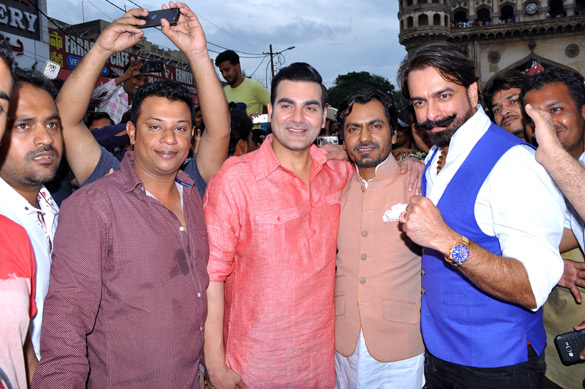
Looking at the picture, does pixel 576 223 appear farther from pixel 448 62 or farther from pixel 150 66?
pixel 150 66

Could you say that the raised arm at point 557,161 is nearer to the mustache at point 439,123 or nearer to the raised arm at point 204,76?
the mustache at point 439,123

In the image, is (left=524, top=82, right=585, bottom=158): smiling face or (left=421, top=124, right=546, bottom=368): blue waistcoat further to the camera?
(left=524, top=82, right=585, bottom=158): smiling face

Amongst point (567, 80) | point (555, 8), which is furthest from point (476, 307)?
point (555, 8)

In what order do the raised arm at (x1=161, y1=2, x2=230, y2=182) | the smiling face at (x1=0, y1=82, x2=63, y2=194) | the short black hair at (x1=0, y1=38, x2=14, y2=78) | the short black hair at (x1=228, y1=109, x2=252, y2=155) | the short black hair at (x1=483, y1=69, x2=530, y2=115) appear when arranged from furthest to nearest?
the short black hair at (x1=228, y1=109, x2=252, y2=155) < the short black hair at (x1=483, y1=69, x2=530, y2=115) < the raised arm at (x1=161, y1=2, x2=230, y2=182) < the smiling face at (x1=0, y1=82, x2=63, y2=194) < the short black hair at (x1=0, y1=38, x2=14, y2=78)

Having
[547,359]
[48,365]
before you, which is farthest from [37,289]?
[547,359]

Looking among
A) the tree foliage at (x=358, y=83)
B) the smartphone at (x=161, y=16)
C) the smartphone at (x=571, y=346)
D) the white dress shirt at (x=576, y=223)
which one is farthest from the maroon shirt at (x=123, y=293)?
the tree foliage at (x=358, y=83)

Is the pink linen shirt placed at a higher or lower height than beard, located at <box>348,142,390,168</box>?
lower

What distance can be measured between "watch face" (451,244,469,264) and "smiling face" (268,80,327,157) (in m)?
1.25

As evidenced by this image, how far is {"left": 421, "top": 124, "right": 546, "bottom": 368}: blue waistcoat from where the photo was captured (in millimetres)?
2203

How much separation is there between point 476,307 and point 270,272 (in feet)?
4.07

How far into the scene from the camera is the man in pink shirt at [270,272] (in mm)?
2547

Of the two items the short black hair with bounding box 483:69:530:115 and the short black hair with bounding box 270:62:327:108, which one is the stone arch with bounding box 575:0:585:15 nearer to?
the short black hair with bounding box 483:69:530:115

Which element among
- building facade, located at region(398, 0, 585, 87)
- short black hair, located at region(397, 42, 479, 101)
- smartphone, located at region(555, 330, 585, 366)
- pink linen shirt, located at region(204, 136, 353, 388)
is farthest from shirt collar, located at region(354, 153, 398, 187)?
building facade, located at region(398, 0, 585, 87)

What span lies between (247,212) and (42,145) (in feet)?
4.06
